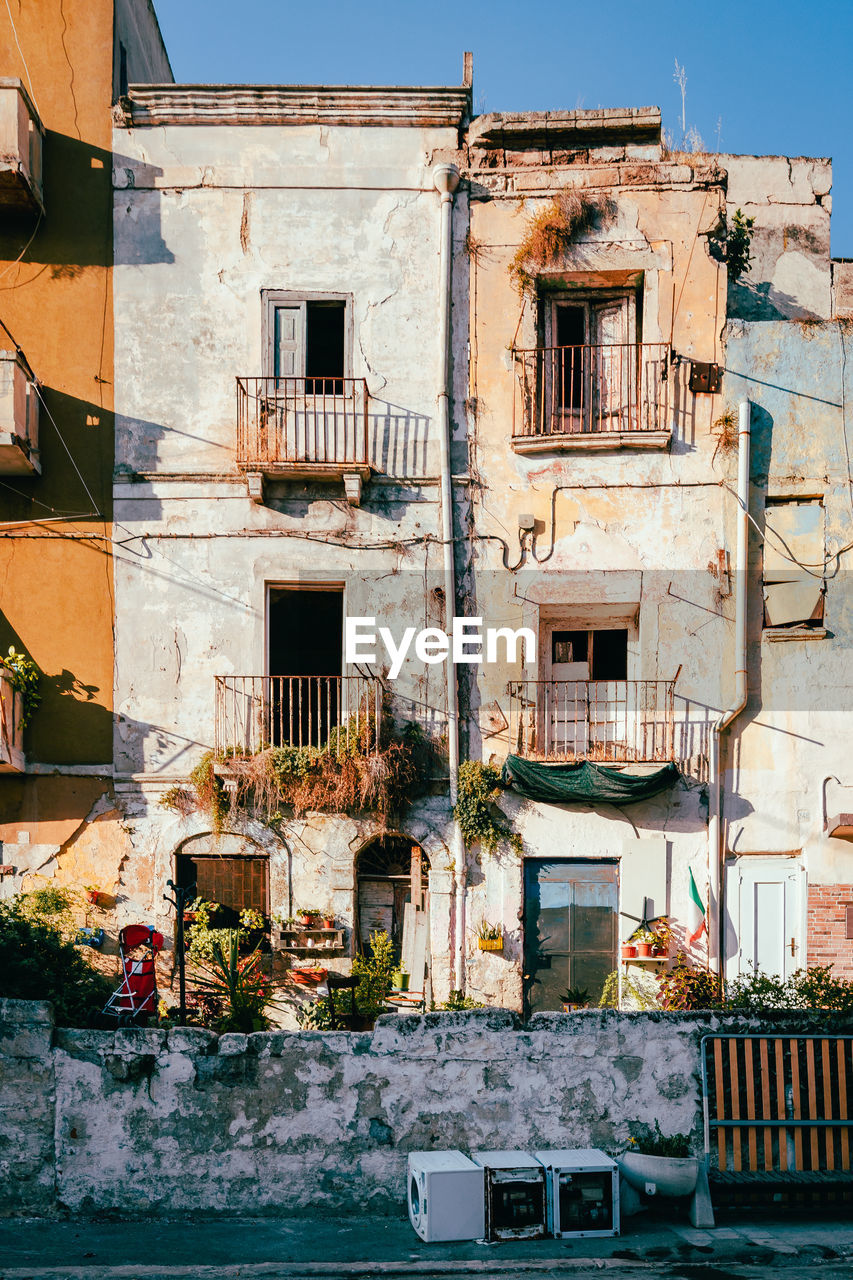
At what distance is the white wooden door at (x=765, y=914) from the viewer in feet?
45.1

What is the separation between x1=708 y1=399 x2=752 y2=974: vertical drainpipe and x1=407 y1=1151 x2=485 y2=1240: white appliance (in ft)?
18.3

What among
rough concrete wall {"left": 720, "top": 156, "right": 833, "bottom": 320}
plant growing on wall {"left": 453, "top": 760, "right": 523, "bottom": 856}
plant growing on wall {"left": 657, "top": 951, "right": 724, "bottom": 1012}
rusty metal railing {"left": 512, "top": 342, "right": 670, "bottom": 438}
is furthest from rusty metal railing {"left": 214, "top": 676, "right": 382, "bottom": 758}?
rough concrete wall {"left": 720, "top": 156, "right": 833, "bottom": 320}

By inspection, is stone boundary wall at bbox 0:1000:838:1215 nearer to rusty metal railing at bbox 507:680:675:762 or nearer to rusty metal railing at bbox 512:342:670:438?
rusty metal railing at bbox 507:680:675:762

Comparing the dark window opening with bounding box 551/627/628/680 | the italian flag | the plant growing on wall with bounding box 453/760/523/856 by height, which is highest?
the dark window opening with bounding box 551/627/628/680

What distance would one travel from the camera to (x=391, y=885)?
47.0 ft

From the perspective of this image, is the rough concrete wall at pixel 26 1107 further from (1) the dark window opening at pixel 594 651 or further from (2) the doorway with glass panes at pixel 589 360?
(2) the doorway with glass panes at pixel 589 360

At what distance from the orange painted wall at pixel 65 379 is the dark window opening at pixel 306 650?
85.2 inches

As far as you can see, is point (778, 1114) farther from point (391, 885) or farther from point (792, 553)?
point (792, 553)

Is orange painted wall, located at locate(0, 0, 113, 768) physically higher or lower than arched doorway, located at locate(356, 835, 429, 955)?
higher

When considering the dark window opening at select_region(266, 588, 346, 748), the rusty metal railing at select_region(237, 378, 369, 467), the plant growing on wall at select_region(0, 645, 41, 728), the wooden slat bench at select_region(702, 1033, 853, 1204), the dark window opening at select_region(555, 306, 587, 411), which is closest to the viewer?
the wooden slat bench at select_region(702, 1033, 853, 1204)

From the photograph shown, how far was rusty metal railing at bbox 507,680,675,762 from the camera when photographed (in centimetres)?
1403

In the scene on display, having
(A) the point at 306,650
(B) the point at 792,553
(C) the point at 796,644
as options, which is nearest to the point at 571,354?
(B) the point at 792,553

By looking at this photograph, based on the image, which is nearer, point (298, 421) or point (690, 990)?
point (690, 990)

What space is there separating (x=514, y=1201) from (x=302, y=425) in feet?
30.8
